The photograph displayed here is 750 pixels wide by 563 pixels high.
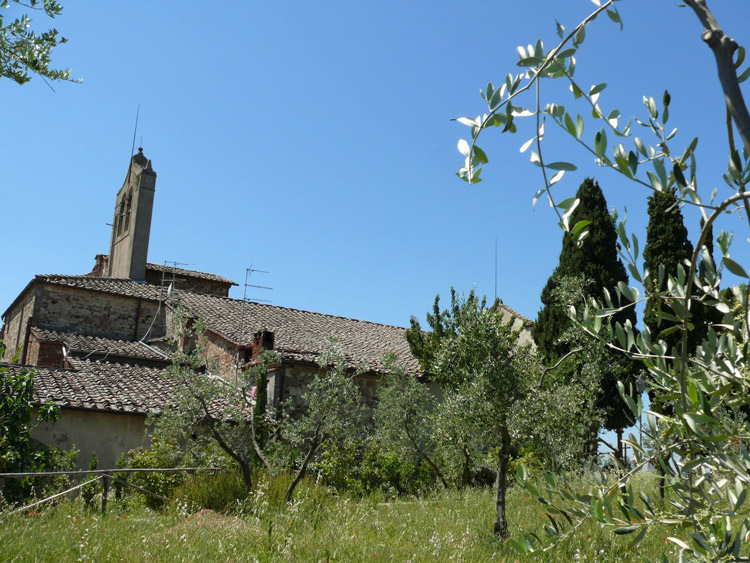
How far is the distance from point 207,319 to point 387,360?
10.0 metres

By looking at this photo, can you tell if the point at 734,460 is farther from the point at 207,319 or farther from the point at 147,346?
the point at 147,346

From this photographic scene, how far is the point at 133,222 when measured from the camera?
31.3 meters

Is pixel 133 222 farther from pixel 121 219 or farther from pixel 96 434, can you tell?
pixel 96 434

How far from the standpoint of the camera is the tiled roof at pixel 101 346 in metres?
22.4

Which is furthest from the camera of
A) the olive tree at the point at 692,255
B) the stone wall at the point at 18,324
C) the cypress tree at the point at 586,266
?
the stone wall at the point at 18,324

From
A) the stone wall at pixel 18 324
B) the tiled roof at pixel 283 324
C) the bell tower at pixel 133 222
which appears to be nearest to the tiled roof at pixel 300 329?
the tiled roof at pixel 283 324

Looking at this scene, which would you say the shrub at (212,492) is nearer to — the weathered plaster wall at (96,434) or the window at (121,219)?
the weathered plaster wall at (96,434)

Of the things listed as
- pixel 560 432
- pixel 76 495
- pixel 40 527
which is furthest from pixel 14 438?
pixel 560 432

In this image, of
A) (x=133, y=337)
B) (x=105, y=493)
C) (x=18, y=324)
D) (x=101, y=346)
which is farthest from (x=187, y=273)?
(x=105, y=493)

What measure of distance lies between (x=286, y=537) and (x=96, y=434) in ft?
34.2

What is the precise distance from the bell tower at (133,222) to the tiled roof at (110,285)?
6.91 feet

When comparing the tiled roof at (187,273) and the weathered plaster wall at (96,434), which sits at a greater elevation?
the tiled roof at (187,273)

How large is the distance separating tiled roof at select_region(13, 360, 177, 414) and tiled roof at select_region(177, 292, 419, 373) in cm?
292

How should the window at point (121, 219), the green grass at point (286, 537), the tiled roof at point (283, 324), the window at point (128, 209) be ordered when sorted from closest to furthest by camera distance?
the green grass at point (286, 537) < the tiled roof at point (283, 324) < the window at point (128, 209) < the window at point (121, 219)
